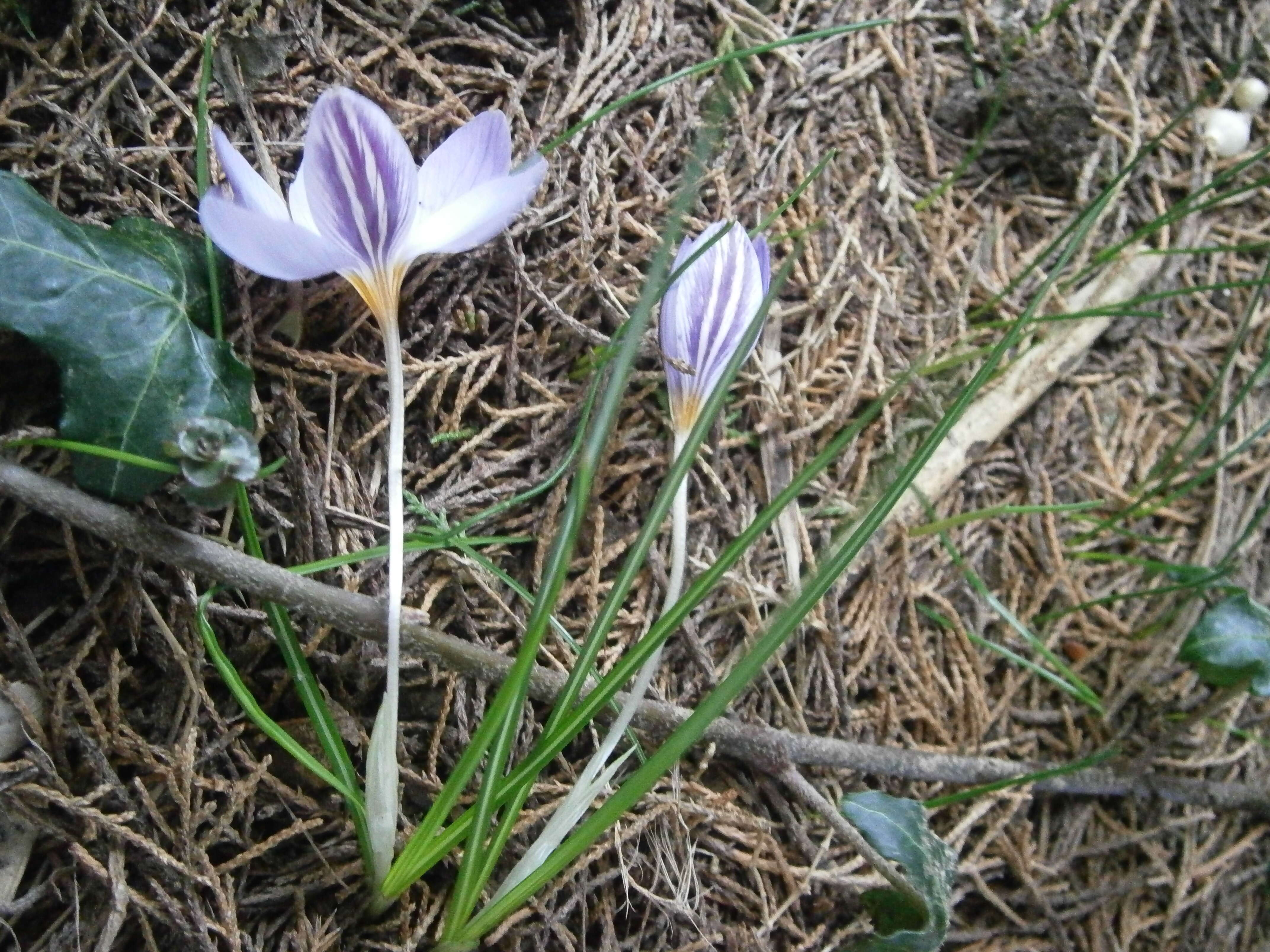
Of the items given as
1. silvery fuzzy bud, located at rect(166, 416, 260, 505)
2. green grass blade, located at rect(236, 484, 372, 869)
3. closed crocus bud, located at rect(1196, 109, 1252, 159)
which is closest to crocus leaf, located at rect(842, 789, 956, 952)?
green grass blade, located at rect(236, 484, 372, 869)

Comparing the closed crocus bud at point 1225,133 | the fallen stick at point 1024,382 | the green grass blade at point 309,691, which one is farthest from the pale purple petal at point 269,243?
the closed crocus bud at point 1225,133

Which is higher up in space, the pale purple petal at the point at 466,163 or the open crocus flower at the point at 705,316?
the pale purple petal at the point at 466,163

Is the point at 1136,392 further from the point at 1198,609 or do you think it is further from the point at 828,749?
the point at 828,749

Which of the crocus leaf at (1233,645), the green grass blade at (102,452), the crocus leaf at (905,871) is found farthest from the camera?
the crocus leaf at (1233,645)

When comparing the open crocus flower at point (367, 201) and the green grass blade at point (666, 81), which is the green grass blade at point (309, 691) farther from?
the green grass blade at point (666, 81)

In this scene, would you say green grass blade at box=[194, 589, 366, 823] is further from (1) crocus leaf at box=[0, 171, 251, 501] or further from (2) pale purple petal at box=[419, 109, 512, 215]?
(2) pale purple petal at box=[419, 109, 512, 215]

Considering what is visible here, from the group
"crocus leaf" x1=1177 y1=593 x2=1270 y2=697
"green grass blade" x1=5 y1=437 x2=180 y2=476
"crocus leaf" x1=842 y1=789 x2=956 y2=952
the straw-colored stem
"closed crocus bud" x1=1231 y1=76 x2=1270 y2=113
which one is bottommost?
"crocus leaf" x1=842 y1=789 x2=956 y2=952
